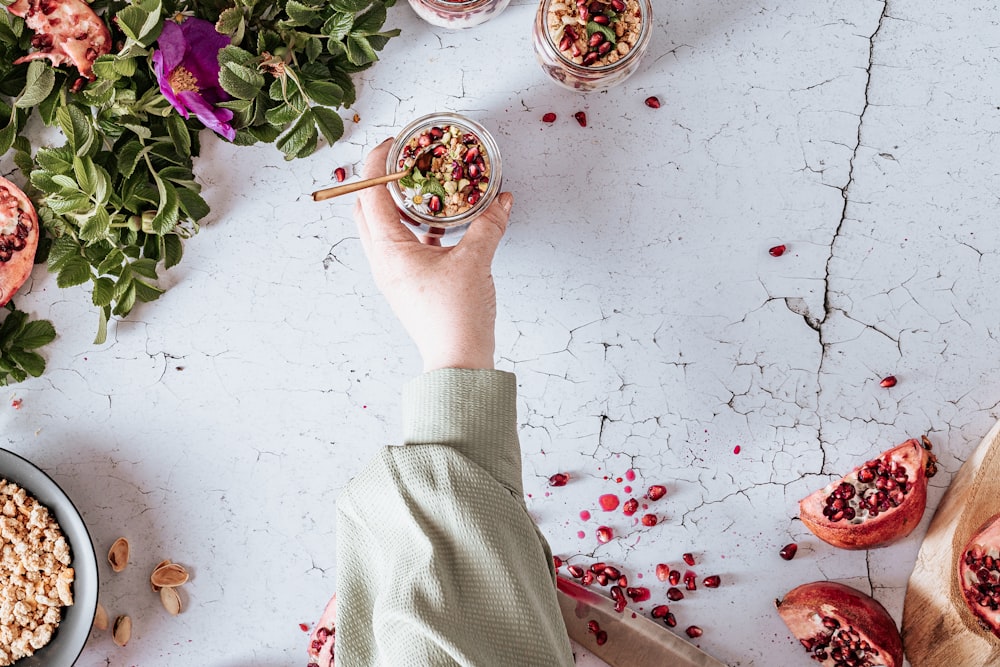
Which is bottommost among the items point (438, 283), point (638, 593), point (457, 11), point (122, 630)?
point (122, 630)

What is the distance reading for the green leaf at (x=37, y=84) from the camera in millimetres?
1404

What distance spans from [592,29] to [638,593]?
1099 millimetres


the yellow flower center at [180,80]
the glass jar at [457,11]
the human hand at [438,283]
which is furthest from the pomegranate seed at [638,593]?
the yellow flower center at [180,80]

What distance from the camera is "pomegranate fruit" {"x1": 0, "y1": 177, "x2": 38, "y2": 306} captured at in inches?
58.4

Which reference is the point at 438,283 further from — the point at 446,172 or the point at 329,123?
the point at 329,123

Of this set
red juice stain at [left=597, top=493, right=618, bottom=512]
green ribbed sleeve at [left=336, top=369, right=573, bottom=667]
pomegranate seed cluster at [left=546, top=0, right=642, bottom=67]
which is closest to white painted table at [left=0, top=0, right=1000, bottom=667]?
red juice stain at [left=597, top=493, right=618, bottom=512]

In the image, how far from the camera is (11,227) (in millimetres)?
1485

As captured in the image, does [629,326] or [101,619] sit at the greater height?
[629,326]

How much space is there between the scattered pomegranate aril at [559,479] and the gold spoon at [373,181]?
2.18ft

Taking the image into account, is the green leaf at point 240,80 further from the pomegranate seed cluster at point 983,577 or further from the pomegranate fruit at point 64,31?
the pomegranate seed cluster at point 983,577

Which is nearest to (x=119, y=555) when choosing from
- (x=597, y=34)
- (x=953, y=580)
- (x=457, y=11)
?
(x=457, y=11)

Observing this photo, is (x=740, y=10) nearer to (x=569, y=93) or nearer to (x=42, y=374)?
(x=569, y=93)

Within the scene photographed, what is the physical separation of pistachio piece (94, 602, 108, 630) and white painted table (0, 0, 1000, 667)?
0.04m

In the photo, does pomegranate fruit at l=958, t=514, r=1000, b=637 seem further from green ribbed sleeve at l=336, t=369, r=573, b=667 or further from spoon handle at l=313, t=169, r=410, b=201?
spoon handle at l=313, t=169, r=410, b=201
